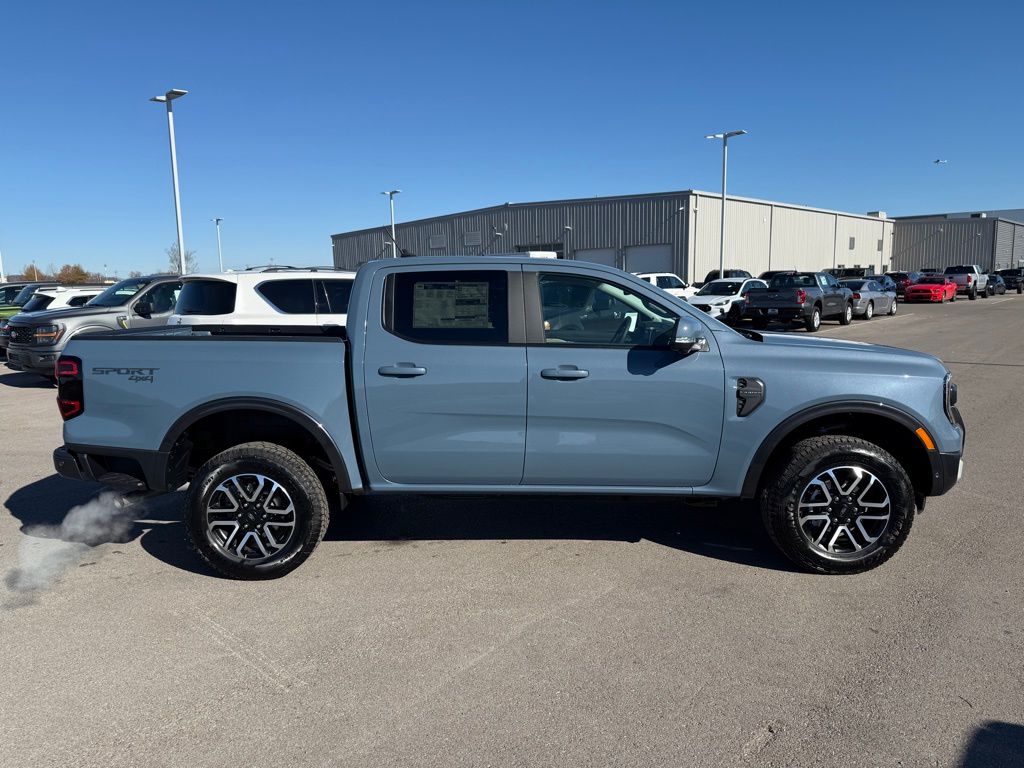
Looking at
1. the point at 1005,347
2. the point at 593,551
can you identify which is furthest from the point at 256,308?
the point at 1005,347

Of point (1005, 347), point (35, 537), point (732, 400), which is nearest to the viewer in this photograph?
point (732, 400)

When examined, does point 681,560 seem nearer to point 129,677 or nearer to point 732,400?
point 732,400

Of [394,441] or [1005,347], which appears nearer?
[394,441]

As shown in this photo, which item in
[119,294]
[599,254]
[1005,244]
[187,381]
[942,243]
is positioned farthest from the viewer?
[1005,244]

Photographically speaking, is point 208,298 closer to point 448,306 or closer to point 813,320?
point 448,306

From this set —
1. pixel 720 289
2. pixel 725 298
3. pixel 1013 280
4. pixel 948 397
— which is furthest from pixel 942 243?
pixel 948 397

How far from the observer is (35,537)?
195 inches

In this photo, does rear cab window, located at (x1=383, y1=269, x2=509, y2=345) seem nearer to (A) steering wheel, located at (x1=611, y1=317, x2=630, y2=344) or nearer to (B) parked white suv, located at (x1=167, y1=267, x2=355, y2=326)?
(A) steering wheel, located at (x1=611, y1=317, x2=630, y2=344)

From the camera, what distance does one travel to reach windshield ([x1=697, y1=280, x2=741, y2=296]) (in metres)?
24.1

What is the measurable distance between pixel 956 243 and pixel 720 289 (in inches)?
2053

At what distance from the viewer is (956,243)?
64.5 m

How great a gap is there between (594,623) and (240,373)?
7.76 ft

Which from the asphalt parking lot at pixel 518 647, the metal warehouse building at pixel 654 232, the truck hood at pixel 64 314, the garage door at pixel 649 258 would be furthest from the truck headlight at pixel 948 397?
the garage door at pixel 649 258

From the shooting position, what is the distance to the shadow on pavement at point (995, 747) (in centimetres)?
263
